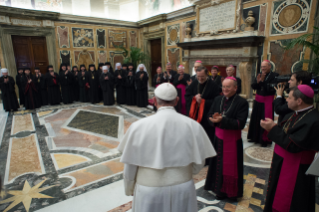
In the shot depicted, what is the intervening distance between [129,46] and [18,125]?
26.2 ft

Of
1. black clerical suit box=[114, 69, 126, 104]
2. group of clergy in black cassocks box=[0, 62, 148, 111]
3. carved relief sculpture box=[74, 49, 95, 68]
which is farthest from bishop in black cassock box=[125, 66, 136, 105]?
carved relief sculpture box=[74, 49, 95, 68]

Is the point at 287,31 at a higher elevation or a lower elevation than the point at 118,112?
higher

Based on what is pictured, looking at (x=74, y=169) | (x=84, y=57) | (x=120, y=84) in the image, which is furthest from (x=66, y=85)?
(x=74, y=169)

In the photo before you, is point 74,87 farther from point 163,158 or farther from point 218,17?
point 163,158

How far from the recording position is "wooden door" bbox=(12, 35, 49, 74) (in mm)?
9258

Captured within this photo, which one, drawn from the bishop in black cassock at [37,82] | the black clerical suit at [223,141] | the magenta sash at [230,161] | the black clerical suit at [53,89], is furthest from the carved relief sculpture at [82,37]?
the magenta sash at [230,161]

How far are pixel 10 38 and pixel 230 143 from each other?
10.4 metres

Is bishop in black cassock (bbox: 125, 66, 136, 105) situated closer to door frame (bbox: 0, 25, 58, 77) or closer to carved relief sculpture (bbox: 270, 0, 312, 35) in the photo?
door frame (bbox: 0, 25, 58, 77)

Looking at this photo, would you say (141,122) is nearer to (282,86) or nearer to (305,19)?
(282,86)

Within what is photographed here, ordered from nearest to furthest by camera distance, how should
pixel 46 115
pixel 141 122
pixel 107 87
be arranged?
pixel 141 122 → pixel 46 115 → pixel 107 87

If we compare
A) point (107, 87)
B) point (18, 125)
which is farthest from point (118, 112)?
point (18, 125)

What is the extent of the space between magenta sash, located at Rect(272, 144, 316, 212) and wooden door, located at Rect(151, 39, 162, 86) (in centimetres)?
1024

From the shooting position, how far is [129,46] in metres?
12.2

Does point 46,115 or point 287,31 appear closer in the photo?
point 287,31
